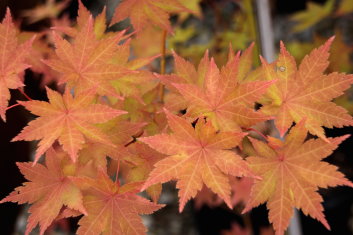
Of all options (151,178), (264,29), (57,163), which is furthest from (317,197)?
(264,29)

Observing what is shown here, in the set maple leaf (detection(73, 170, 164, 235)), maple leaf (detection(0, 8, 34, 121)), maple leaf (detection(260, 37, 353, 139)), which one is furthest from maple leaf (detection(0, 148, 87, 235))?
maple leaf (detection(260, 37, 353, 139))

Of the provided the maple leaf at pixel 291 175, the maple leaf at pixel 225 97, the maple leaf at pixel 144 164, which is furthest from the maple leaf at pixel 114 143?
the maple leaf at pixel 291 175

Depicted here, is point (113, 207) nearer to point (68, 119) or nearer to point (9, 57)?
point (68, 119)

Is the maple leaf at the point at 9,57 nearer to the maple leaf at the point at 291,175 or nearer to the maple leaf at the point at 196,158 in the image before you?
the maple leaf at the point at 196,158

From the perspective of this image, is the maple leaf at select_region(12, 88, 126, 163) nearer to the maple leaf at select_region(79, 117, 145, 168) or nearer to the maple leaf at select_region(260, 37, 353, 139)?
the maple leaf at select_region(79, 117, 145, 168)

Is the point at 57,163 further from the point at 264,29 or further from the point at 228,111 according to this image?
the point at 264,29
